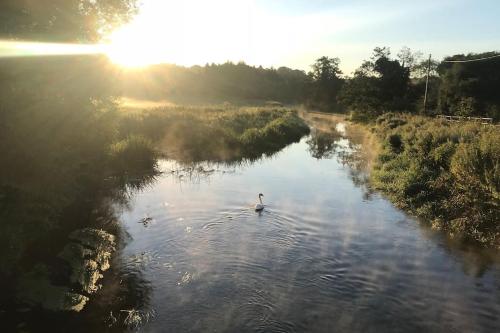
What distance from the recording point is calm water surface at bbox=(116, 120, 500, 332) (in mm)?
9180

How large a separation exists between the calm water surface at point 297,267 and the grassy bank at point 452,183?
0.97 meters

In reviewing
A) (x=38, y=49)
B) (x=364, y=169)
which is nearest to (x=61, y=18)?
(x=38, y=49)

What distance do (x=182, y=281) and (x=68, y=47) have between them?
935cm

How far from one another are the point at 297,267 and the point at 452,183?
8895mm

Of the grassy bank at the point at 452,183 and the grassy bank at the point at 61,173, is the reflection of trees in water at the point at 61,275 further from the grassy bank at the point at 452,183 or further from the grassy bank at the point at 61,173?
the grassy bank at the point at 452,183

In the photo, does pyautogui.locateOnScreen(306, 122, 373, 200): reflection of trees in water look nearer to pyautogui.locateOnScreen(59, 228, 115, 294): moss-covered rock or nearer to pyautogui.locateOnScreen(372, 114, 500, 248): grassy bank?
Answer: pyautogui.locateOnScreen(372, 114, 500, 248): grassy bank

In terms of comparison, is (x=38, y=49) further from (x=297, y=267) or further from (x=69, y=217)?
(x=297, y=267)

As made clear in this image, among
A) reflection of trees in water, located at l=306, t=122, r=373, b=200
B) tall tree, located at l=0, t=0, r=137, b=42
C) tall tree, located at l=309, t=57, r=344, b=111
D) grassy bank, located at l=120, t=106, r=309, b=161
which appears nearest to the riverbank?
grassy bank, located at l=120, t=106, r=309, b=161

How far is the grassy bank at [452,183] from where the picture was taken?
47.2 ft

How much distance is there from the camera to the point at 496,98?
227 feet

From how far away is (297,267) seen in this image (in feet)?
38.5

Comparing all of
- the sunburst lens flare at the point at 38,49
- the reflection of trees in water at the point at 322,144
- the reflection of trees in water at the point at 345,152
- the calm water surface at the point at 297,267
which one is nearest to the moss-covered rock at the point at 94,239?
the calm water surface at the point at 297,267

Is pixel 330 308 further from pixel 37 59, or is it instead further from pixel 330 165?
pixel 330 165

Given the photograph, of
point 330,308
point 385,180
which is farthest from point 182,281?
point 385,180
